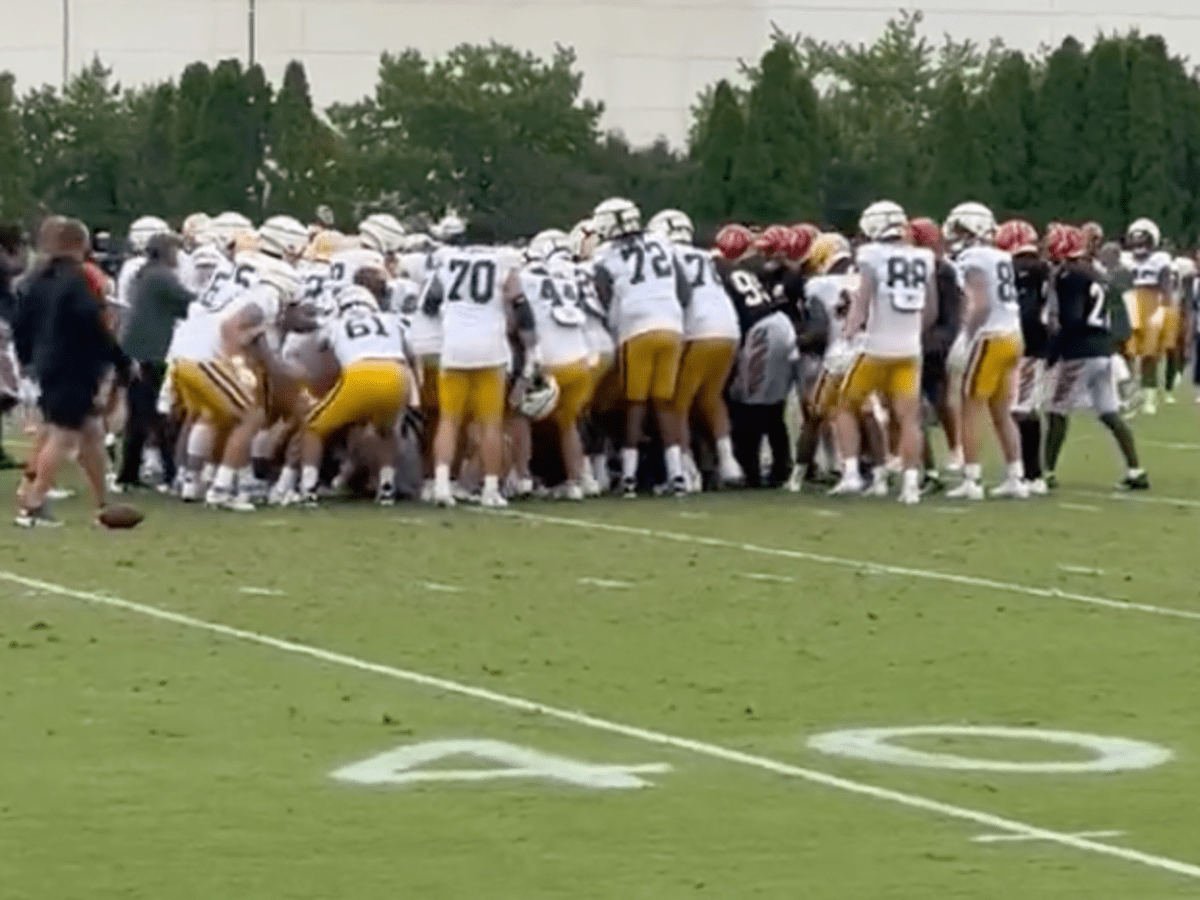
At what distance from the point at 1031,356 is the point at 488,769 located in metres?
11.2

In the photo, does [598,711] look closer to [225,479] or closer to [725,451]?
[225,479]

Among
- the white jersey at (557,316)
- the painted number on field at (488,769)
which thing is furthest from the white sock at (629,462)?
the painted number on field at (488,769)

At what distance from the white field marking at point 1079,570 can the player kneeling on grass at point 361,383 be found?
456cm

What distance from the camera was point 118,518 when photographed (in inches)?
683

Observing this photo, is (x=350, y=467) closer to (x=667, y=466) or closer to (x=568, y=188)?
(x=667, y=466)

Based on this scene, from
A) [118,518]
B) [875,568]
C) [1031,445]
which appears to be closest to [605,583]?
[875,568]

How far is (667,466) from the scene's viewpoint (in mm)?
20281

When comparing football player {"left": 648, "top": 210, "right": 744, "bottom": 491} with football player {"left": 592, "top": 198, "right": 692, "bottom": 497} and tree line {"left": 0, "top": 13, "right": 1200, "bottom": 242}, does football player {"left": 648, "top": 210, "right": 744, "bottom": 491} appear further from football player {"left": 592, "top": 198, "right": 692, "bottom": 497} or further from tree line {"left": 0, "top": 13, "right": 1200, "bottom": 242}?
tree line {"left": 0, "top": 13, "right": 1200, "bottom": 242}

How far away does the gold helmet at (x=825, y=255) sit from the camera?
21.4m

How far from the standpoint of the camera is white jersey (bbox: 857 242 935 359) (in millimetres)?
19359

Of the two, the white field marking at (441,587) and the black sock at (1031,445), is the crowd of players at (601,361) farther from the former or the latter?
the white field marking at (441,587)

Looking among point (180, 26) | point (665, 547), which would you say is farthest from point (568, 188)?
point (665, 547)

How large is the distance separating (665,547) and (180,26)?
2383 inches

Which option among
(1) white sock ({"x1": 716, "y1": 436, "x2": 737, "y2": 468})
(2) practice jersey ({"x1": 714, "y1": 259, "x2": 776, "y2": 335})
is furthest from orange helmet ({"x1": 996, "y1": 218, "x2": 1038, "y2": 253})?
(1) white sock ({"x1": 716, "y1": 436, "x2": 737, "y2": 468})
